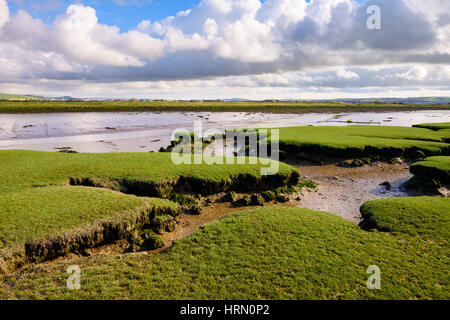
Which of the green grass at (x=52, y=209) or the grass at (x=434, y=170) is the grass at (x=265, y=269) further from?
the grass at (x=434, y=170)

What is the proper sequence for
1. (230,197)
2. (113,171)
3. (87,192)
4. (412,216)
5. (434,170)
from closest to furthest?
(412,216), (87,192), (230,197), (113,171), (434,170)

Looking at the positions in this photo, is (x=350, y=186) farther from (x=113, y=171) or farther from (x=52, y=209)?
(x=52, y=209)

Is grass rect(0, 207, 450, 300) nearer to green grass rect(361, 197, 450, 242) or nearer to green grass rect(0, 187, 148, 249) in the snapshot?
green grass rect(361, 197, 450, 242)

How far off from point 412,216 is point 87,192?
15738 mm

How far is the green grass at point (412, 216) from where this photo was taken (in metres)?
10.5

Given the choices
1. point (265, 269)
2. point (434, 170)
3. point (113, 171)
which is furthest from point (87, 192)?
point (434, 170)

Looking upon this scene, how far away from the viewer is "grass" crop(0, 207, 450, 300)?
23.9ft

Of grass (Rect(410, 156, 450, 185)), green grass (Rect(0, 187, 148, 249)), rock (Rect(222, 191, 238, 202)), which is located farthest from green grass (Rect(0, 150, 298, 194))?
grass (Rect(410, 156, 450, 185))

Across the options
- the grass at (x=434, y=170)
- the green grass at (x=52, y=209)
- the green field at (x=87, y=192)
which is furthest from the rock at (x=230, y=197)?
the grass at (x=434, y=170)

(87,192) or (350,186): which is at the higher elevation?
(87,192)

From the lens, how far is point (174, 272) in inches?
322

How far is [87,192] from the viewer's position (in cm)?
1333

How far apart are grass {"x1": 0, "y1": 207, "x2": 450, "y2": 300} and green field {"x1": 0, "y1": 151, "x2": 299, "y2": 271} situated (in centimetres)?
146

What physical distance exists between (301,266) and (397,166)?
22.7 metres
